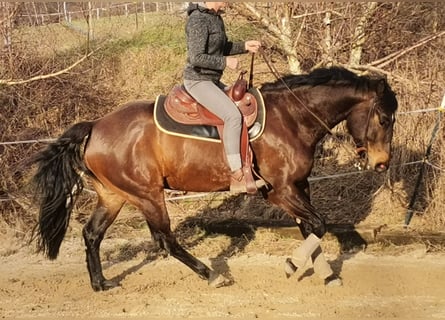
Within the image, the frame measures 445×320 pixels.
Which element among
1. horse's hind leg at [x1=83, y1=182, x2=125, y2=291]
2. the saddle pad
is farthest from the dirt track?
the saddle pad

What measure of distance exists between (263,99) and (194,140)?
0.80 meters

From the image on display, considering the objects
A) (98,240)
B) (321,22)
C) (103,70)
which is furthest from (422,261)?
(103,70)

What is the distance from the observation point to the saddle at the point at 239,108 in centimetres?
542

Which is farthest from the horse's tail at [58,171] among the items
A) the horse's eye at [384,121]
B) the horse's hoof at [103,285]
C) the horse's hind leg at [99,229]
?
the horse's eye at [384,121]

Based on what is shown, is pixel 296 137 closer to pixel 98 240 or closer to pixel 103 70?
pixel 98 240

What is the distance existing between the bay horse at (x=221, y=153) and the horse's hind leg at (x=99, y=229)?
17 millimetres

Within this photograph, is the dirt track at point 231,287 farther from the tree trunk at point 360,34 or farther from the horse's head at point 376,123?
the tree trunk at point 360,34

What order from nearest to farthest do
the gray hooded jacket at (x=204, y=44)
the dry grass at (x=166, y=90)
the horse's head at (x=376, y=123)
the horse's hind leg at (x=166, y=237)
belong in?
the gray hooded jacket at (x=204, y=44)
the horse's head at (x=376, y=123)
the horse's hind leg at (x=166, y=237)
the dry grass at (x=166, y=90)

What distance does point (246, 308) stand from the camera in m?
5.05

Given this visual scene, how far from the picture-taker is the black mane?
555 cm

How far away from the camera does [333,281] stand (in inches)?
218

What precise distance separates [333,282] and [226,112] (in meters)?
1.94

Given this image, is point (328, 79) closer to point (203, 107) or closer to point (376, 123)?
point (376, 123)

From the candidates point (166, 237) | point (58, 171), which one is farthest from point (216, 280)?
point (58, 171)
